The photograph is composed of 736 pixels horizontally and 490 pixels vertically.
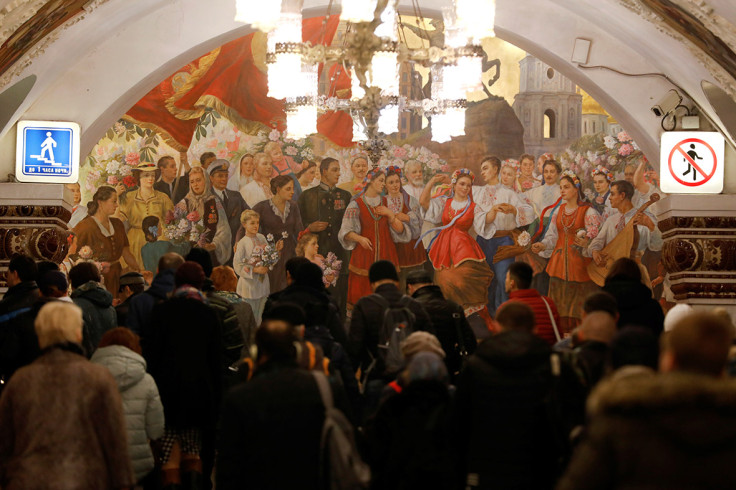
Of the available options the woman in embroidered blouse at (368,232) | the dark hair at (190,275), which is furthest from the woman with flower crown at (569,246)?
the dark hair at (190,275)

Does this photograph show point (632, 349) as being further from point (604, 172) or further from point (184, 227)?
point (184, 227)

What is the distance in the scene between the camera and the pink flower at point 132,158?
17.0 meters

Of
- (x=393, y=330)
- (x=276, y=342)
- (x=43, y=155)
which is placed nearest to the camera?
(x=276, y=342)

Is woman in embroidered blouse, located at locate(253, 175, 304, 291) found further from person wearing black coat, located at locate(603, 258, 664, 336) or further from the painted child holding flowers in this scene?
person wearing black coat, located at locate(603, 258, 664, 336)

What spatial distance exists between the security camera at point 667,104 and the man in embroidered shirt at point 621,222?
12.8ft

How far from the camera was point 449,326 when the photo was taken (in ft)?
26.4

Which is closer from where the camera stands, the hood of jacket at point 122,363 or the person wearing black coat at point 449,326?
the hood of jacket at point 122,363

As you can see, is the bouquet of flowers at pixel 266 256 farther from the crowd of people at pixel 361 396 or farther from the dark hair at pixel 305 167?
the crowd of people at pixel 361 396

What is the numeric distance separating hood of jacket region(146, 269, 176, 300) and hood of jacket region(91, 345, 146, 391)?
1046 mm

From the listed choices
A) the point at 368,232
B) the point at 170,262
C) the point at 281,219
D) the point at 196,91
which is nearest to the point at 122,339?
the point at 170,262

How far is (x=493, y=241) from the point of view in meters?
17.3

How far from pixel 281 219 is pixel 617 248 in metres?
5.01

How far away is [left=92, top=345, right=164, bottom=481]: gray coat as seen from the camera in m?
6.74

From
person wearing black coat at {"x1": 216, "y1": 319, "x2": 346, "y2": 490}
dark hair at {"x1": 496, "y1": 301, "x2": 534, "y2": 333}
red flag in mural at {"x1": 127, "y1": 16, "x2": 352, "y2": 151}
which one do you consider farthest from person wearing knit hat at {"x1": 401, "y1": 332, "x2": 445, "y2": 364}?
red flag in mural at {"x1": 127, "y1": 16, "x2": 352, "y2": 151}
